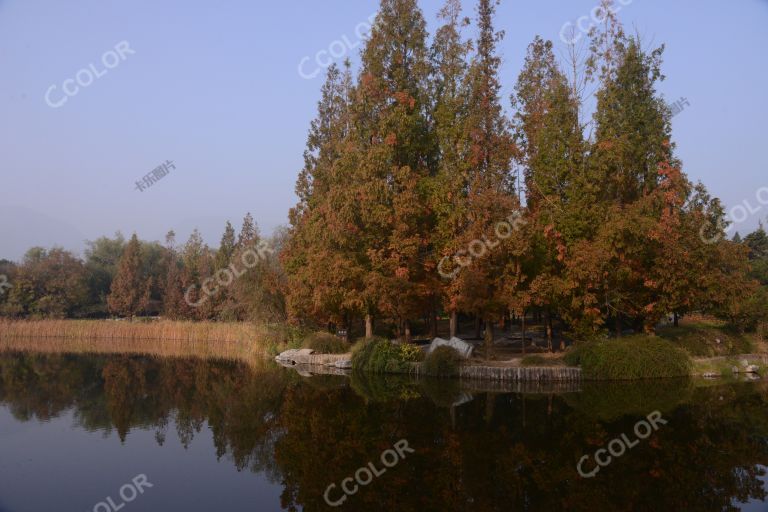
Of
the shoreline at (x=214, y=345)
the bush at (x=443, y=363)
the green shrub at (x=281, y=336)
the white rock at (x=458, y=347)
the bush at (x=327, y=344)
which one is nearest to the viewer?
the shoreline at (x=214, y=345)

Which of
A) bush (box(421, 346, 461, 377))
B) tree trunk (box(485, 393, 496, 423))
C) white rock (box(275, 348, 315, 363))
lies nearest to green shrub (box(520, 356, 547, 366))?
bush (box(421, 346, 461, 377))

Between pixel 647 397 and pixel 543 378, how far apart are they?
3258 millimetres

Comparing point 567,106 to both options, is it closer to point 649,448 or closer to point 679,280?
point 679,280

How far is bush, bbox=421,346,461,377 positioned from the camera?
19922mm

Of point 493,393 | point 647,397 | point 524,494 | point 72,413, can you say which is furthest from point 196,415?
point 647,397

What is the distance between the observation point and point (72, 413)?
600 inches

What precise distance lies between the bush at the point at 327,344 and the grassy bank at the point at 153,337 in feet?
8.22

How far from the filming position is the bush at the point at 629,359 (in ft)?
62.5

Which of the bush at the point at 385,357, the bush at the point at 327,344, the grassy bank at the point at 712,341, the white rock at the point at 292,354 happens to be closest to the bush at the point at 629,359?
the grassy bank at the point at 712,341

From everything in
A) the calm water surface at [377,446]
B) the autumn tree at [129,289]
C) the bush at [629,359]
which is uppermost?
the autumn tree at [129,289]

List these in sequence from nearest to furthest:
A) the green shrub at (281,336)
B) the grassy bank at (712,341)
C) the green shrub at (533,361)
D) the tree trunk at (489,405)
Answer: the tree trunk at (489,405), the green shrub at (533,361), the grassy bank at (712,341), the green shrub at (281,336)

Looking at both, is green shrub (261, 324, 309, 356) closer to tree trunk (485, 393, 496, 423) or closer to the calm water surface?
the calm water surface

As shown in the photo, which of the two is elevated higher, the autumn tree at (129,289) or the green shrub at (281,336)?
the autumn tree at (129,289)

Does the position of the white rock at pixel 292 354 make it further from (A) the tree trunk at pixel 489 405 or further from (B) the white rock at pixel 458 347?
(A) the tree trunk at pixel 489 405
